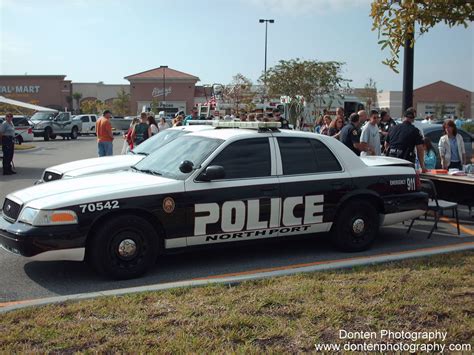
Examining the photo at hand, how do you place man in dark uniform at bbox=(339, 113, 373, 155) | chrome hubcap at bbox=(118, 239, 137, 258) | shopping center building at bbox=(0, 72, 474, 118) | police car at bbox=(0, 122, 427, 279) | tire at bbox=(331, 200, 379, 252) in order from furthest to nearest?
shopping center building at bbox=(0, 72, 474, 118) < man in dark uniform at bbox=(339, 113, 373, 155) < tire at bbox=(331, 200, 379, 252) < chrome hubcap at bbox=(118, 239, 137, 258) < police car at bbox=(0, 122, 427, 279)

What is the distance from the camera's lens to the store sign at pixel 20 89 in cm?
7969

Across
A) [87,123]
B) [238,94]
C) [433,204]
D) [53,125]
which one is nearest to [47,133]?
[53,125]

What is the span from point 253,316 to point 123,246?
73.3 inches

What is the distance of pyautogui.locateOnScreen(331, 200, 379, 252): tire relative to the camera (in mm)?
6730

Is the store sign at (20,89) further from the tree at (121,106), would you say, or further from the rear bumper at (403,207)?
the rear bumper at (403,207)

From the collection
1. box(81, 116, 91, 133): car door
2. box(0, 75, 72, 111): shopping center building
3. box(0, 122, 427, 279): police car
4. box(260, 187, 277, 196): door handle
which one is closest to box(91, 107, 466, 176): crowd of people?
box(0, 122, 427, 279): police car

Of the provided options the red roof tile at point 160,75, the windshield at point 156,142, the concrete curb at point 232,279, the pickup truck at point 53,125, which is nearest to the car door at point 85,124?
the pickup truck at point 53,125

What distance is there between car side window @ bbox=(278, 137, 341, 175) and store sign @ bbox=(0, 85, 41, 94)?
7988 centimetres

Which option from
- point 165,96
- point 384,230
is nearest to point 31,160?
point 384,230

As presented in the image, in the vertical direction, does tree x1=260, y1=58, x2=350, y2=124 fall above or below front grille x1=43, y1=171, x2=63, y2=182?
above

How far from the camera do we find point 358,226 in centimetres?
682

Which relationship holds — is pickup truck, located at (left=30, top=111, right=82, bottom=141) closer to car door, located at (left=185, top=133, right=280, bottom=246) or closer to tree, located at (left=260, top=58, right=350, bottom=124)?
tree, located at (left=260, top=58, right=350, bottom=124)

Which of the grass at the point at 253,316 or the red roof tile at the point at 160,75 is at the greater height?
the red roof tile at the point at 160,75

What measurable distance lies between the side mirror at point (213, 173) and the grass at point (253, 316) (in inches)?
50.8
